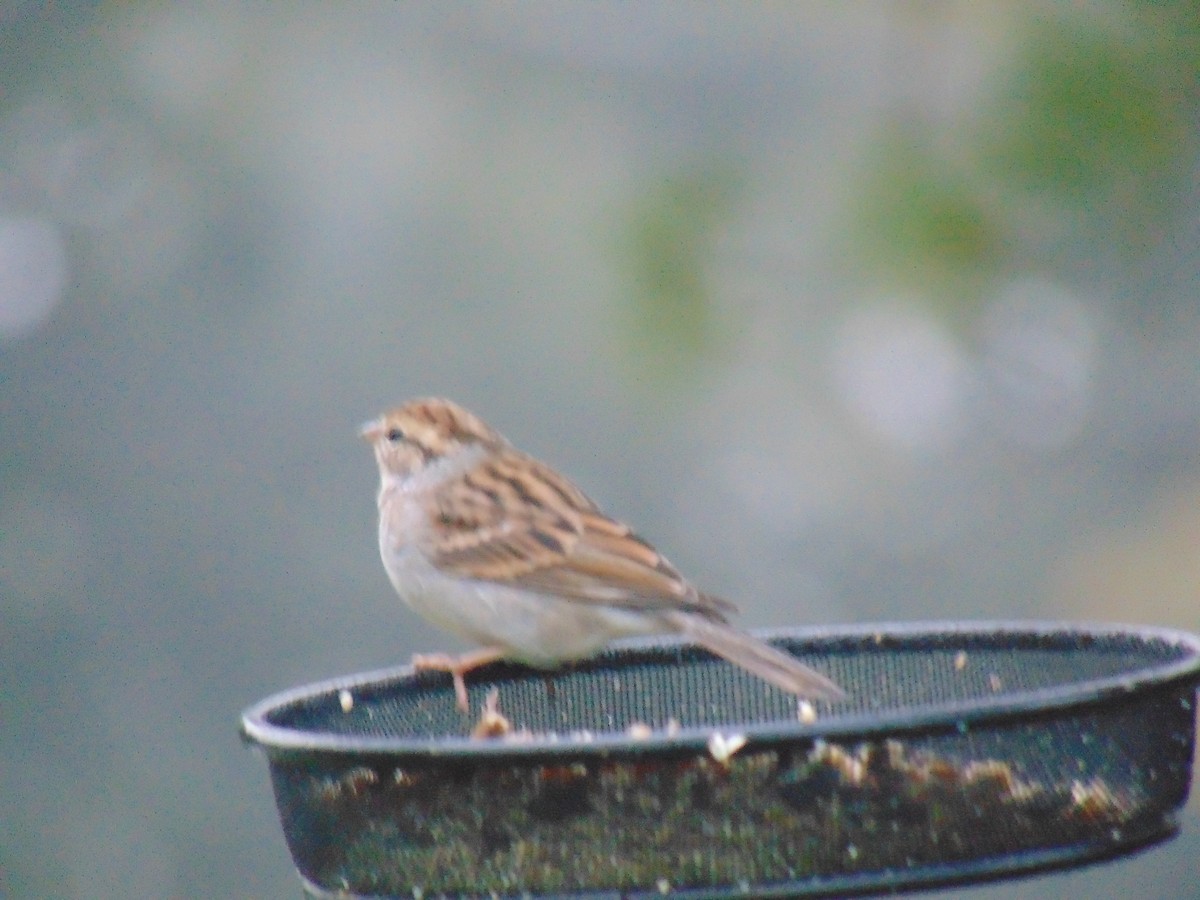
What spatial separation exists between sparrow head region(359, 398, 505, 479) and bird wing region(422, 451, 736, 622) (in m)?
0.12

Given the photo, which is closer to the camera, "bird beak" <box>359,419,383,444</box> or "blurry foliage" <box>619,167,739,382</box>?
"blurry foliage" <box>619,167,739,382</box>

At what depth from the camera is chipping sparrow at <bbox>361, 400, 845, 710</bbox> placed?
4.36 metres

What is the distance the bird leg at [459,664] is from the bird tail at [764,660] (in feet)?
1.63

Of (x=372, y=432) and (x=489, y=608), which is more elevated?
(x=372, y=432)

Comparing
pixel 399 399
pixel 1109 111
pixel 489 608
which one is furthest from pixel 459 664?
pixel 399 399

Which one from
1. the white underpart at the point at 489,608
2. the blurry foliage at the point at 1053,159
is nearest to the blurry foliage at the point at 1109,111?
the blurry foliage at the point at 1053,159

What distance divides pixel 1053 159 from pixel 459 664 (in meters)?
1.67

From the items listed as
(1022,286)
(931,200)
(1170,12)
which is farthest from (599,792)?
(1022,286)

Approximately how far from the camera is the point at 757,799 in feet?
8.98

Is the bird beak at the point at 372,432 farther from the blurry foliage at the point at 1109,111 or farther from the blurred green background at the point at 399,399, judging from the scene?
the blurry foliage at the point at 1109,111

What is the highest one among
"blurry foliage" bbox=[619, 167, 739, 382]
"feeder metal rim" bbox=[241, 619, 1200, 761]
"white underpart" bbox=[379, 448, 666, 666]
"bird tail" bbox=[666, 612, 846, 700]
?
"blurry foliage" bbox=[619, 167, 739, 382]

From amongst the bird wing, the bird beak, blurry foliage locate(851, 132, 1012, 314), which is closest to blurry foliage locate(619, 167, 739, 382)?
blurry foliage locate(851, 132, 1012, 314)

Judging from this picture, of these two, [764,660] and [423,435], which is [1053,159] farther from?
[423,435]

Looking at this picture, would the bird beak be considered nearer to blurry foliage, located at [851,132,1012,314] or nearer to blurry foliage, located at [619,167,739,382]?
blurry foliage, located at [619,167,739,382]
